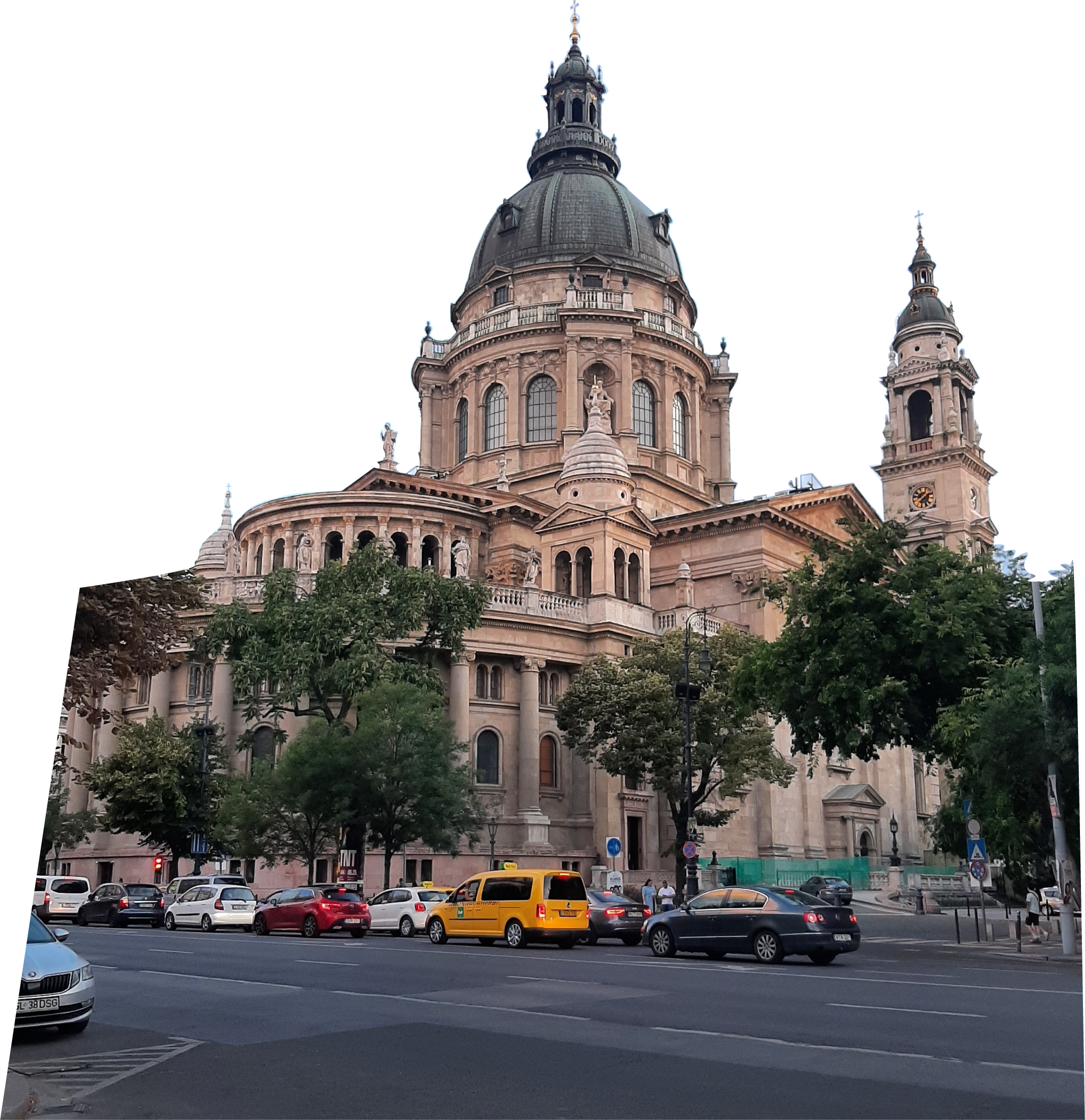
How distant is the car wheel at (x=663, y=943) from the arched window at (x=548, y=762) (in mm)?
26797

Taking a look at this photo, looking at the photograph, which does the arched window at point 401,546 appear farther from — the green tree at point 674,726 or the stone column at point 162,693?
the green tree at point 674,726

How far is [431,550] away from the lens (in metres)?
57.9

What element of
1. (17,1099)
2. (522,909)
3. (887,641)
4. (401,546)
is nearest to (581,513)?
(401,546)

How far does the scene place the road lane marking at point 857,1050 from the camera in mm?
10352

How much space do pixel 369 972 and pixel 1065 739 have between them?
39.6 ft

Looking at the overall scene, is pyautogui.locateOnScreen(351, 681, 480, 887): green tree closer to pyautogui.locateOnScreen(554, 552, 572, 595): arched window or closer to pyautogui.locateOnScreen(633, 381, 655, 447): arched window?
pyautogui.locateOnScreen(554, 552, 572, 595): arched window

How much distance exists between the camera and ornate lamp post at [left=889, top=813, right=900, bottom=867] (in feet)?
183

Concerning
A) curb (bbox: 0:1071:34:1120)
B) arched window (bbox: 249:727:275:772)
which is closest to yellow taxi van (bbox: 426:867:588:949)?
curb (bbox: 0:1071:34:1120)

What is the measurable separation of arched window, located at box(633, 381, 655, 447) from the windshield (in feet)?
187

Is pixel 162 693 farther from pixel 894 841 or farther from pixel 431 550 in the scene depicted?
pixel 894 841

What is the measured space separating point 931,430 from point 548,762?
152ft

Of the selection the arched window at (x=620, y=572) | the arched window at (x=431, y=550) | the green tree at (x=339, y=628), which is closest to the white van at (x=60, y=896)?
the green tree at (x=339, y=628)

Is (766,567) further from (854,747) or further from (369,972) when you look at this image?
(369,972)

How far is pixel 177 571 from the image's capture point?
14.3 meters
